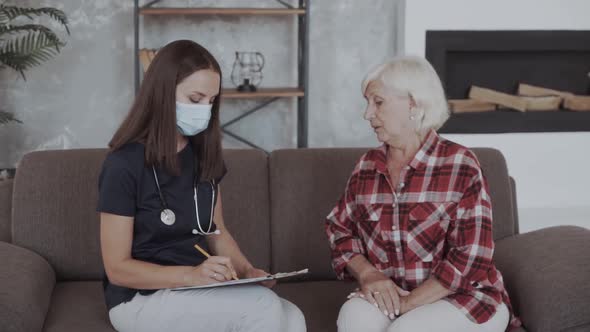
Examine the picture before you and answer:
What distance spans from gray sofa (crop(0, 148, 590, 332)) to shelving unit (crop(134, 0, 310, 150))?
1.60m

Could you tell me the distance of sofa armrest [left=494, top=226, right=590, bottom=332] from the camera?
1.99 m

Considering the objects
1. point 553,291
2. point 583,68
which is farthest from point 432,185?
point 583,68

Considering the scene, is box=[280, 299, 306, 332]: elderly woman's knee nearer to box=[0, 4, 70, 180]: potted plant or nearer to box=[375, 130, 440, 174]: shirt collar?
box=[375, 130, 440, 174]: shirt collar

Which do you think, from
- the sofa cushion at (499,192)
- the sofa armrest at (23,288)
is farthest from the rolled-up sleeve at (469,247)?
the sofa armrest at (23,288)

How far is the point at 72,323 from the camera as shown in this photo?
2061 mm

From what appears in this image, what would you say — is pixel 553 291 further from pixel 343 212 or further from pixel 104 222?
pixel 104 222

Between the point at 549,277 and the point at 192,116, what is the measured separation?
967 millimetres

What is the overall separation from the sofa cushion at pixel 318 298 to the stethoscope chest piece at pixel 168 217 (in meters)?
0.45

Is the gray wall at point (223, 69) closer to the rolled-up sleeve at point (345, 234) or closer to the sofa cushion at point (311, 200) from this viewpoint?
the sofa cushion at point (311, 200)

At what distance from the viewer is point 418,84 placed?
206cm

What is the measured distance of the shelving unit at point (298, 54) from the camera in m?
3.96

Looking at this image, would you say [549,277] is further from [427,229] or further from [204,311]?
[204,311]

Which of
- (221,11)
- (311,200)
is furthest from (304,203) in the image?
(221,11)

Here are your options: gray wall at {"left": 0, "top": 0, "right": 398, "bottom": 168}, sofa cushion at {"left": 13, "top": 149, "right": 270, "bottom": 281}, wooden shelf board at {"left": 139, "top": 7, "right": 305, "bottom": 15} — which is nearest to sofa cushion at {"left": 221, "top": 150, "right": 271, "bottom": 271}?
sofa cushion at {"left": 13, "top": 149, "right": 270, "bottom": 281}
